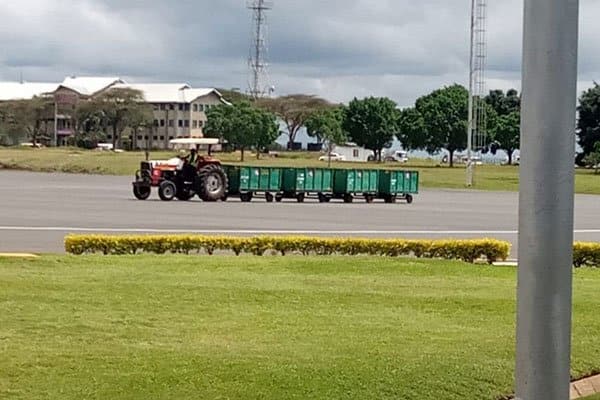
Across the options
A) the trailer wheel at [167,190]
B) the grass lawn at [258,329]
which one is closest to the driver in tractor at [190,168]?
the trailer wheel at [167,190]

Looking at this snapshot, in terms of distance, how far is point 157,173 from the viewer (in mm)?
38188

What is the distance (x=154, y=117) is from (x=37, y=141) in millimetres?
15376

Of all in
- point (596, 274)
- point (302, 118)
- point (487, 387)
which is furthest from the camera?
point (302, 118)

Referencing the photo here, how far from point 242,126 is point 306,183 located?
49.0m

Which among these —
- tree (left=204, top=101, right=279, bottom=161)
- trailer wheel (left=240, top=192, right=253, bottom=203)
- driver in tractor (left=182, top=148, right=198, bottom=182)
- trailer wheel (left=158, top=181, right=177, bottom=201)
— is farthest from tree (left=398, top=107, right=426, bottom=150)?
trailer wheel (left=158, top=181, right=177, bottom=201)

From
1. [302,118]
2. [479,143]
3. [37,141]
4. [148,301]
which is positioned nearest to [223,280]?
[148,301]

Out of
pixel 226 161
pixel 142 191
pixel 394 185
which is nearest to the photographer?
pixel 142 191

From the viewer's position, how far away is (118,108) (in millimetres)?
112062

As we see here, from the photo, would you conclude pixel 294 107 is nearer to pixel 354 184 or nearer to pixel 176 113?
pixel 176 113

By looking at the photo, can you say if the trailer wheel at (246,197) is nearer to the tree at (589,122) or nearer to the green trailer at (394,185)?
the green trailer at (394,185)

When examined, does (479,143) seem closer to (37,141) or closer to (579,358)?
(37,141)

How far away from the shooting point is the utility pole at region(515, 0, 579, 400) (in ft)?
13.1

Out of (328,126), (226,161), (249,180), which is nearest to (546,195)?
(249,180)

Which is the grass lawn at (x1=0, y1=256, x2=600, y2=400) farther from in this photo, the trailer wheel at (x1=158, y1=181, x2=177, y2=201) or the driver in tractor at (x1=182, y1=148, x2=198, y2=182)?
the driver in tractor at (x1=182, y1=148, x2=198, y2=182)
